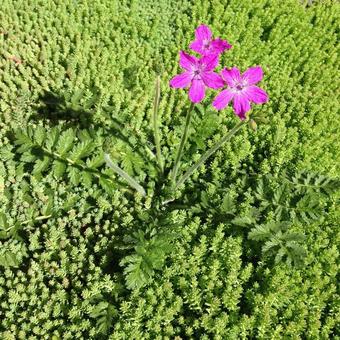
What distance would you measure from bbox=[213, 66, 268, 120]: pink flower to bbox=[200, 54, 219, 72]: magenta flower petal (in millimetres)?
128

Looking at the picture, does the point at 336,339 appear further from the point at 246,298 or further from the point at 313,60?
the point at 313,60

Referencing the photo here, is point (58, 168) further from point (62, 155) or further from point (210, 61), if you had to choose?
point (210, 61)

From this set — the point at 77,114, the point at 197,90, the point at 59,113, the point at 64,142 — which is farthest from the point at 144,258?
the point at 59,113

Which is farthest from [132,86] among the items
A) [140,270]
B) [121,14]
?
[140,270]

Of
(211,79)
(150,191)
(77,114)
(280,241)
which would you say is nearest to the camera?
(211,79)

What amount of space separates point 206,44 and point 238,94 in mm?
382

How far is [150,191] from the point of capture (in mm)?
3617

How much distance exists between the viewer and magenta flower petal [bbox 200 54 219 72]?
93.9 inches

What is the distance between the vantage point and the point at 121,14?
15.9ft

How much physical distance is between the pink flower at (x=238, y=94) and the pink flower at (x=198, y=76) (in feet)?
0.30

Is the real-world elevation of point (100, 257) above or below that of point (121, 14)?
below

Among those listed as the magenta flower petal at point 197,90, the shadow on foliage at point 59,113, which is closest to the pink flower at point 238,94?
the magenta flower petal at point 197,90

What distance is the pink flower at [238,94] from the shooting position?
245 centimetres

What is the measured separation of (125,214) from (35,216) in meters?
0.74
